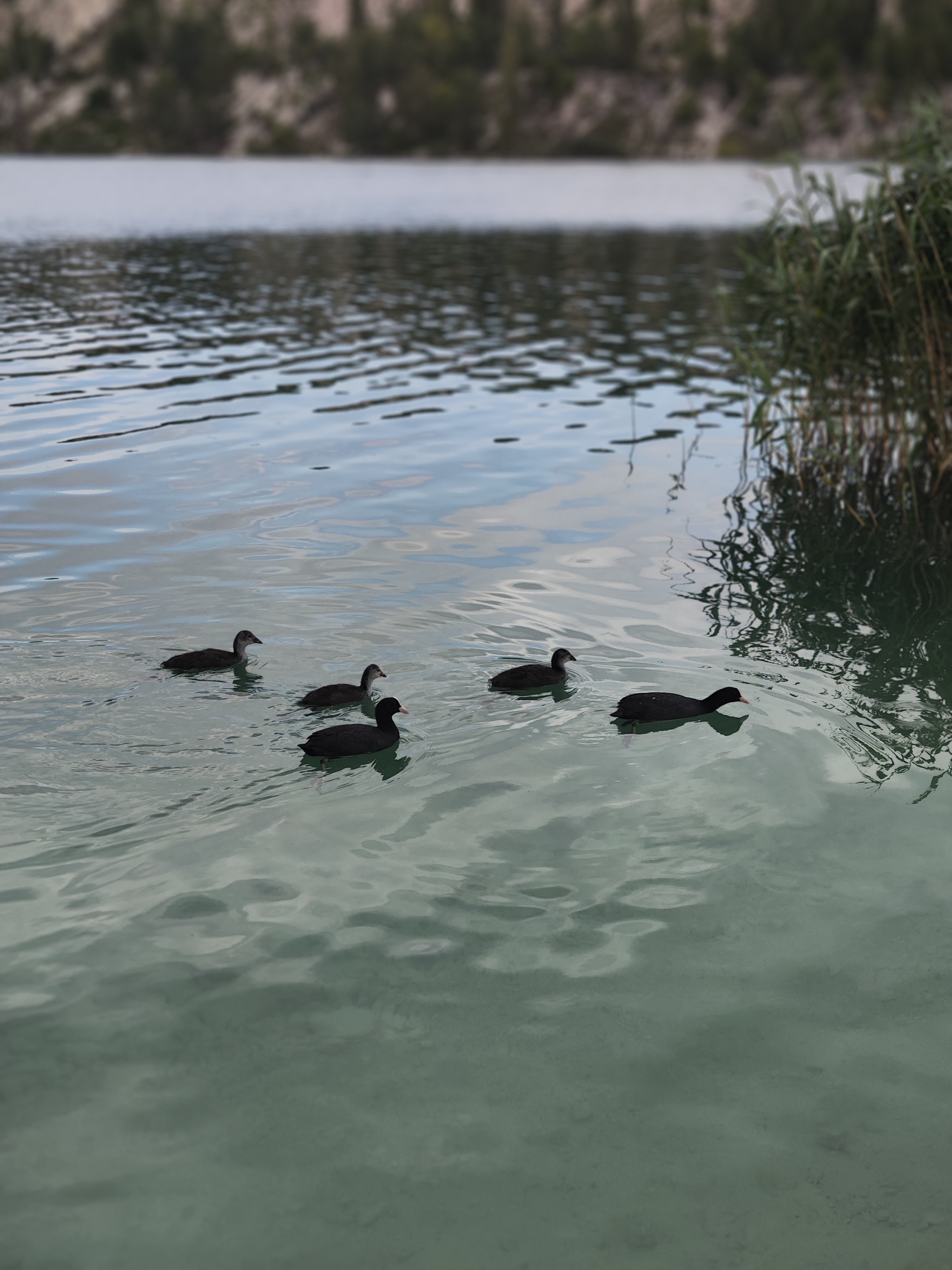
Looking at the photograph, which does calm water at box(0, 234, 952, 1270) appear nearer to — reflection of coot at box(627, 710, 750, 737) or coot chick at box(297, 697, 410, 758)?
reflection of coot at box(627, 710, 750, 737)

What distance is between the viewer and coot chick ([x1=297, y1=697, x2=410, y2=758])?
9695 millimetres

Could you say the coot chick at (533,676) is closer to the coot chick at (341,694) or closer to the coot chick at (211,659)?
the coot chick at (341,694)

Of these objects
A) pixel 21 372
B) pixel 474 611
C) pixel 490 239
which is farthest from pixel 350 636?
pixel 490 239

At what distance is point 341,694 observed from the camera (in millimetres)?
10625

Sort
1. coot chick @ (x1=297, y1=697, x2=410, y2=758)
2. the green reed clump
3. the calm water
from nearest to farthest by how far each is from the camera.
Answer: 1. the calm water
2. coot chick @ (x1=297, y1=697, x2=410, y2=758)
3. the green reed clump

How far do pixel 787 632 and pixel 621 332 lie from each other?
21541 mm

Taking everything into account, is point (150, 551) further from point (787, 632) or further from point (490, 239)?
point (490, 239)

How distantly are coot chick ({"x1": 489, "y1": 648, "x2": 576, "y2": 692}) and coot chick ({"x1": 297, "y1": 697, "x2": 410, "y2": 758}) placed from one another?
1234 mm

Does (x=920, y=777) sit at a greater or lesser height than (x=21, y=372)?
lesser

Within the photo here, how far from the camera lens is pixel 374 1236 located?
5914 mm

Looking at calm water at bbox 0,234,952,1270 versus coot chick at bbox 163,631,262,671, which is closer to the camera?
calm water at bbox 0,234,952,1270

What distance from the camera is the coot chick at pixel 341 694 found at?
10.6 m

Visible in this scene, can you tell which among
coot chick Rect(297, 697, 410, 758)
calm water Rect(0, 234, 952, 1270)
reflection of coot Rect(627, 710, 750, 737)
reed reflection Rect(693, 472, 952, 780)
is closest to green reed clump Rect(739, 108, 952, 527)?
reed reflection Rect(693, 472, 952, 780)

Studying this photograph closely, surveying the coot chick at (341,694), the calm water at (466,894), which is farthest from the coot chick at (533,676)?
the coot chick at (341,694)
